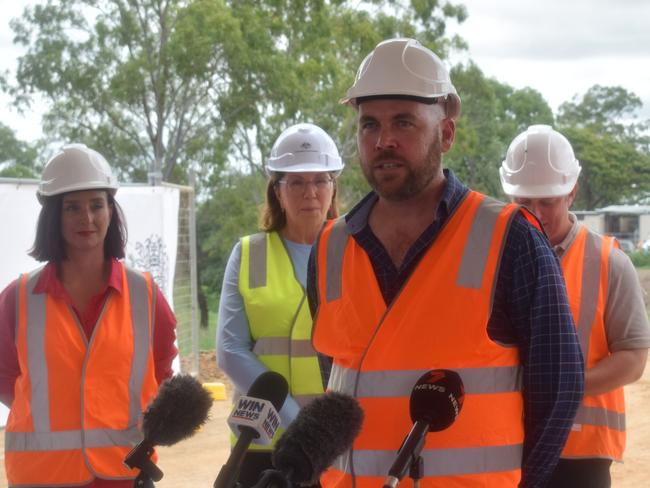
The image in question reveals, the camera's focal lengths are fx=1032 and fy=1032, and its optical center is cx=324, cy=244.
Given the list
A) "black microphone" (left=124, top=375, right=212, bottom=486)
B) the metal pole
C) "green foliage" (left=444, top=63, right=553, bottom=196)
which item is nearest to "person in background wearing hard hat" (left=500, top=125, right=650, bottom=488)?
"black microphone" (left=124, top=375, right=212, bottom=486)

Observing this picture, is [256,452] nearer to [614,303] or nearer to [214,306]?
[614,303]

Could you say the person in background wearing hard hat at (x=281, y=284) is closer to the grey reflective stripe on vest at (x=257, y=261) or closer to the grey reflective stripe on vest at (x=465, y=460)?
the grey reflective stripe on vest at (x=257, y=261)

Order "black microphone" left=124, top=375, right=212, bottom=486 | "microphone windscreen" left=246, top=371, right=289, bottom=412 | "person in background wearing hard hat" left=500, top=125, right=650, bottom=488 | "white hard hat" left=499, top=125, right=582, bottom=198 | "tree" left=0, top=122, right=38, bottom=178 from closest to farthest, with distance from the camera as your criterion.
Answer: "microphone windscreen" left=246, top=371, right=289, bottom=412
"black microphone" left=124, top=375, right=212, bottom=486
"person in background wearing hard hat" left=500, top=125, right=650, bottom=488
"white hard hat" left=499, top=125, right=582, bottom=198
"tree" left=0, top=122, right=38, bottom=178

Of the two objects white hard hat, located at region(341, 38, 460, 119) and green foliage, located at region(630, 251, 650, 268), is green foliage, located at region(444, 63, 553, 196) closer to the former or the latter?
green foliage, located at region(630, 251, 650, 268)

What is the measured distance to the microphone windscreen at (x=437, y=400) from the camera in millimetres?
1890

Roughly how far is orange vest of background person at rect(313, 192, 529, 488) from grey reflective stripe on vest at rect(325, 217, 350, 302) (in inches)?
4.1

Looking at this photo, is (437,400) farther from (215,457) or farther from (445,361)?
(215,457)

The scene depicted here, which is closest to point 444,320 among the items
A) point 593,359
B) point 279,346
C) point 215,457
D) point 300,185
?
point 593,359

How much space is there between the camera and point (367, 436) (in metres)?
2.40

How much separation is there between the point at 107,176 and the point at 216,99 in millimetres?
13908

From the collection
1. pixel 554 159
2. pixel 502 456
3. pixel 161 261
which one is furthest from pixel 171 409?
pixel 161 261

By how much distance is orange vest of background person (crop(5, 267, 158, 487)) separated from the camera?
3.44 metres

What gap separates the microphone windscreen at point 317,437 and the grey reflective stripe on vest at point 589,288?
170cm

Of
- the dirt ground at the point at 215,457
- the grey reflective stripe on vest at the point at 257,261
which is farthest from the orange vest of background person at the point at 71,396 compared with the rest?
the dirt ground at the point at 215,457
